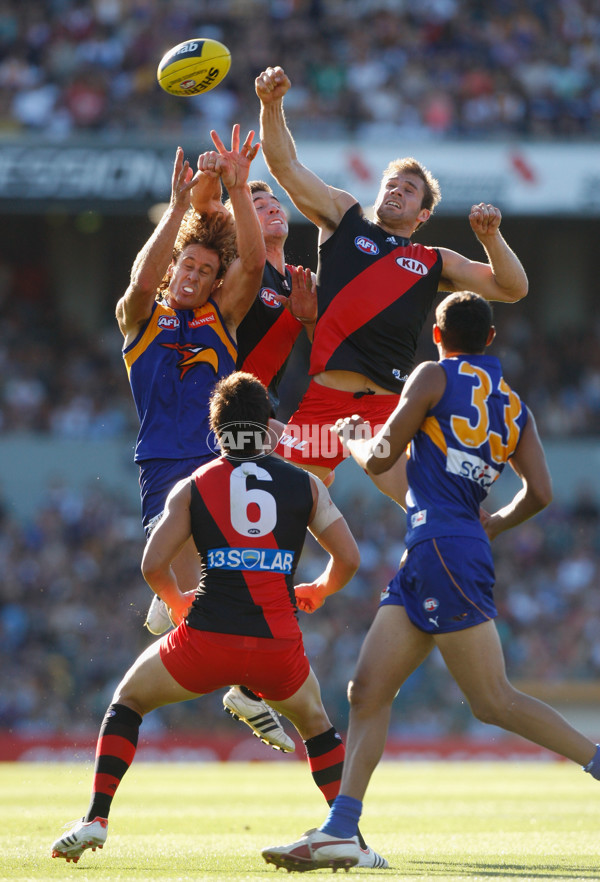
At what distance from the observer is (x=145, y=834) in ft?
25.4

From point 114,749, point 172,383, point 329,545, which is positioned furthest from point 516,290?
point 114,749

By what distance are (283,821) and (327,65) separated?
52.5ft

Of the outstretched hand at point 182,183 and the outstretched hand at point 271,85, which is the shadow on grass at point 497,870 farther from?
the outstretched hand at point 271,85

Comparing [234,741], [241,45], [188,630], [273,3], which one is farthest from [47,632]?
[188,630]

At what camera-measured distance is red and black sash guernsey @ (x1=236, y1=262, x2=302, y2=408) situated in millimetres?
7582

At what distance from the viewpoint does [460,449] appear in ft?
17.4

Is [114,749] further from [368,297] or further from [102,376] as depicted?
[102,376]

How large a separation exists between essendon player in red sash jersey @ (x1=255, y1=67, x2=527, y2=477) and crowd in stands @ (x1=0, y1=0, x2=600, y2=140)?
1381 cm

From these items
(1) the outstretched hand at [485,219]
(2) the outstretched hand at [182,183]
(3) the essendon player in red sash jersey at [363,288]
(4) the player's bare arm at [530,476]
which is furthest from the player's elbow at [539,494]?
(2) the outstretched hand at [182,183]

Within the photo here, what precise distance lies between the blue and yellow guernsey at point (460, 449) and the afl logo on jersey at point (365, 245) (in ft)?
7.04

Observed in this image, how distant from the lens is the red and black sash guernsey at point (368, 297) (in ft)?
24.2

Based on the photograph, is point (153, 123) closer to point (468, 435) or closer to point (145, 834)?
point (145, 834)

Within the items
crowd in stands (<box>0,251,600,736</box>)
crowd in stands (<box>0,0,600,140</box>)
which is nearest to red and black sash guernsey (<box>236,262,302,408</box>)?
crowd in stands (<box>0,251,600,736</box>)

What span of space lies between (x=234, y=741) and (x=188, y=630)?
43.3ft
